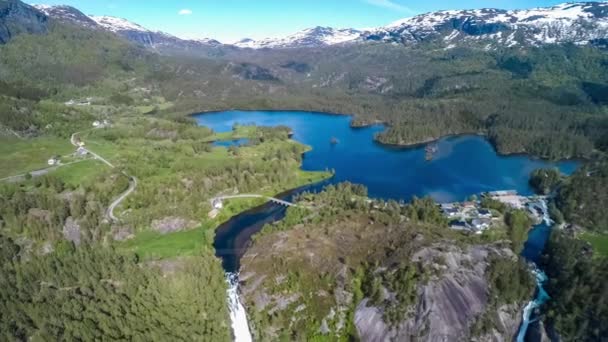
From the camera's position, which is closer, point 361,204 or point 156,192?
point 361,204

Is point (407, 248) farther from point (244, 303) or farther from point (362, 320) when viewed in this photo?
point (244, 303)

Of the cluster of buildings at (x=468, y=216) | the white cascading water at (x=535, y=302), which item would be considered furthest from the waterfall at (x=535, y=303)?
the cluster of buildings at (x=468, y=216)

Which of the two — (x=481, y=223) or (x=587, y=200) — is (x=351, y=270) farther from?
(x=587, y=200)

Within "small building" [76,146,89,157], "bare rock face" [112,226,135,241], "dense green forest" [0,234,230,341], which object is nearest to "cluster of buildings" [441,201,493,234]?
"dense green forest" [0,234,230,341]

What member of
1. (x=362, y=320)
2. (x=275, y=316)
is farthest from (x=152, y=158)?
(x=362, y=320)

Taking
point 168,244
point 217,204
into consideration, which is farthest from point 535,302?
point 217,204

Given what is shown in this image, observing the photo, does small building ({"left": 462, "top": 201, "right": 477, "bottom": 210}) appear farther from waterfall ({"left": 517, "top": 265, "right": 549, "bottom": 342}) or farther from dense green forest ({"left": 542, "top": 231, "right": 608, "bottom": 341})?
waterfall ({"left": 517, "top": 265, "right": 549, "bottom": 342})
